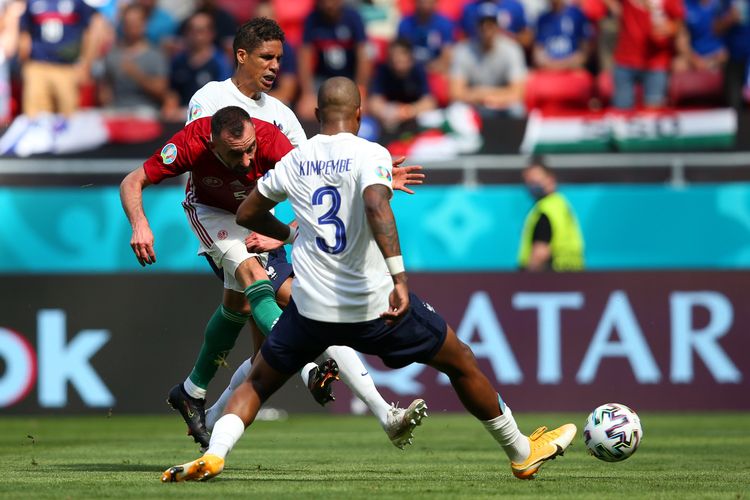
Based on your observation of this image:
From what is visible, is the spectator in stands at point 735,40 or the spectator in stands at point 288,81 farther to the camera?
the spectator in stands at point 288,81

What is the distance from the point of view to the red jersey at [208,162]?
8.54 meters

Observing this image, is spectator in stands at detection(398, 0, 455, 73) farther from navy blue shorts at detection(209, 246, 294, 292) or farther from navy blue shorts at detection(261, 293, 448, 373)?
navy blue shorts at detection(261, 293, 448, 373)

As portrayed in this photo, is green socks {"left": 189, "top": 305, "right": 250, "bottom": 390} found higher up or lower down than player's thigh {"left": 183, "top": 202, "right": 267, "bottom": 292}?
lower down

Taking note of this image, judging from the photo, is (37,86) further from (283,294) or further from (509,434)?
(509,434)

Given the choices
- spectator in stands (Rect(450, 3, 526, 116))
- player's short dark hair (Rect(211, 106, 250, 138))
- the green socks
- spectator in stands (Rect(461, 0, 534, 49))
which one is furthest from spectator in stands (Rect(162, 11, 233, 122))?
player's short dark hair (Rect(211, 106, 250, 138))

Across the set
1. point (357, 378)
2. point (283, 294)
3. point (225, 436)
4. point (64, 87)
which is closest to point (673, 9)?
point (64, 87)

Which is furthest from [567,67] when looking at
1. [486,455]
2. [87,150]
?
[486,455]

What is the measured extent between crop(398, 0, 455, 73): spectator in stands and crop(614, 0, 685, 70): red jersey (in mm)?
2284

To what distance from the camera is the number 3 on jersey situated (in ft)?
23.7

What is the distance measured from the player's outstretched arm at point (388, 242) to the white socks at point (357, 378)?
1.58 meters

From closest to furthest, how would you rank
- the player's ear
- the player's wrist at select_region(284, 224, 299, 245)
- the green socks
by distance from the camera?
the player's wrist at select_region(284, 224, 299, 245), the player's ear, the green socks

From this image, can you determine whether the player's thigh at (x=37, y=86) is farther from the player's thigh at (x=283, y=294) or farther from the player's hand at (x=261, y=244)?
the player's hand at (x=261, y=244)

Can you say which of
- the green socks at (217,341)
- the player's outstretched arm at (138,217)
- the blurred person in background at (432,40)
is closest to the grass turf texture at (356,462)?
the green socks at (217,341)

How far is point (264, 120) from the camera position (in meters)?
9.20
